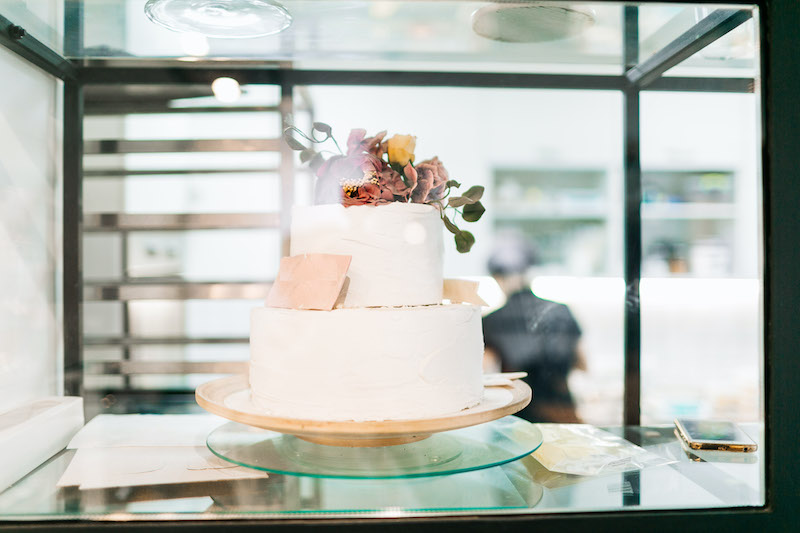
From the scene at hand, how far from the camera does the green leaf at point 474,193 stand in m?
0.99

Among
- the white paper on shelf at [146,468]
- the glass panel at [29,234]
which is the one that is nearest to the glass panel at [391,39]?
the glass panel at [29,234]

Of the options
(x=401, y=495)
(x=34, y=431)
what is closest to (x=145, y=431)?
(x=34, y=431)

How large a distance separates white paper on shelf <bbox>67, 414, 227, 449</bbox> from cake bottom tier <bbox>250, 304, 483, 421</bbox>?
9.0 inches

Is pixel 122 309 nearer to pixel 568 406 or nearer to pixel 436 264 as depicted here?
pixel 436 264

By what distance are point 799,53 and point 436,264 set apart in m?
0.55

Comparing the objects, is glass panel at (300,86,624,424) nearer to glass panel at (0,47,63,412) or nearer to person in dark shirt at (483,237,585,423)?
person in dark shirt at (483,237,585,423)

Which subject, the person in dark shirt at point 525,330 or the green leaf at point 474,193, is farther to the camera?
the person in dark shirt at point 525,330

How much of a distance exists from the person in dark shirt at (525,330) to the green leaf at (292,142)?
429 mm

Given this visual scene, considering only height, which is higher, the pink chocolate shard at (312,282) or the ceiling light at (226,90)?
the ceiling light at (226,90)

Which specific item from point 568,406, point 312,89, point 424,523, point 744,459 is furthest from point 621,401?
point 312,89

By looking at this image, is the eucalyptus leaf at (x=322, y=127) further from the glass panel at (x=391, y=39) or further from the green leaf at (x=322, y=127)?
the glass panel at (x=391, y=39)

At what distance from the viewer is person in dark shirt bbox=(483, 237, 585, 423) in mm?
1154

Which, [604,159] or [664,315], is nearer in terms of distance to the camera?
[664,315]

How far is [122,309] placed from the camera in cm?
108
